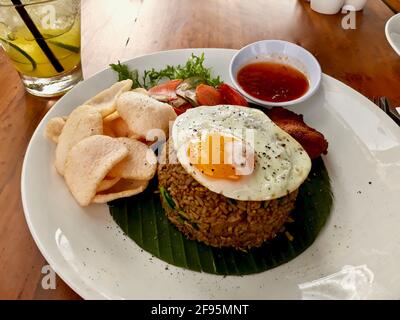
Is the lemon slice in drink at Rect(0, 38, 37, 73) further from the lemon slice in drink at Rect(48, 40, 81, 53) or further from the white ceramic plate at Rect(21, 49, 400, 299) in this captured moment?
the white ceramic plate at Rect(21, 49, 400, 299)

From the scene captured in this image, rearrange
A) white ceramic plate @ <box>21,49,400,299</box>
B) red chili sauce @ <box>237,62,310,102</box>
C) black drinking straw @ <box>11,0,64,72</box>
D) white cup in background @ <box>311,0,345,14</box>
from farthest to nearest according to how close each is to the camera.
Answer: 1. white cup in background @ <box>311,0,345,14</box>
2. red chili sauce @ <box>237,62,310,102</box>
3. black drinking straw @ <box>11,0,64,72</box>
4. white ceramic plate @ <box>21,49,400,299</box>

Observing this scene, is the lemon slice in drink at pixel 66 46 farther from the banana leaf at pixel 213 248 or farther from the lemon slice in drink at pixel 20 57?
the banana leaf at pixel 213 248

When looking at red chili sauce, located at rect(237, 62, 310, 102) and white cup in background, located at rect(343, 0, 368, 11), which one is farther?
white cup in background, located at rect(343, 0, 368, 11)

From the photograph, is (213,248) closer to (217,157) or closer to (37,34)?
(217,157)

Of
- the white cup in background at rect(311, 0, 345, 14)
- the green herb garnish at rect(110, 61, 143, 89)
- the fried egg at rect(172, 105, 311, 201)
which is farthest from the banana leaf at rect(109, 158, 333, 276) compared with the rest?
the white cup in background at rect(311, 0, 345, 14)

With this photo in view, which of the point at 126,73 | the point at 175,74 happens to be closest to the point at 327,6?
the point at 175,74

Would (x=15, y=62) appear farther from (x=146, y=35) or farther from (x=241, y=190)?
(x=241, y=190)

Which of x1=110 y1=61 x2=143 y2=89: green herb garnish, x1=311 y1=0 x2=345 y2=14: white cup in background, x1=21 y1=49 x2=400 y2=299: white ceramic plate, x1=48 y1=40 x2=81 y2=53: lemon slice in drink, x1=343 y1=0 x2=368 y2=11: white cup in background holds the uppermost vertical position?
x1=48 y1=40 x2=81 y2=53: lemon slice in drink
